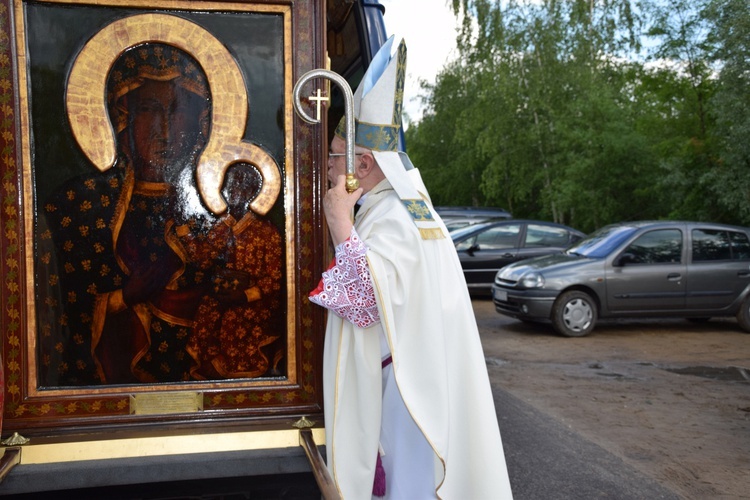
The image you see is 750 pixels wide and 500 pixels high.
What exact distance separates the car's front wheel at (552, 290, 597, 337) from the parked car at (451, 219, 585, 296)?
317 centimetres

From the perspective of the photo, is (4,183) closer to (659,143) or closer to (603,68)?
(659,143)

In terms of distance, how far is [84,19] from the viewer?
3.08 m

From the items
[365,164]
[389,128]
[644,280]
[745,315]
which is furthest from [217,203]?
[745,315]

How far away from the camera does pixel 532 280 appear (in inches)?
398

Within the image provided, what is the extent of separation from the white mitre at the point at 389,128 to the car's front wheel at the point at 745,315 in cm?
899

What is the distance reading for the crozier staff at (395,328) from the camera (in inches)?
103

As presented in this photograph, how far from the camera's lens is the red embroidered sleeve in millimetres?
2555

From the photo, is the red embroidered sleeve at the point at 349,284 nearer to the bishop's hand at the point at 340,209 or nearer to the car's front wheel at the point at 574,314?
the bishop's hand at the point at 340,209

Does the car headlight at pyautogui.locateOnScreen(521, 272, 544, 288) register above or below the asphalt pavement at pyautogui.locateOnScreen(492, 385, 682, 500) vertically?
above

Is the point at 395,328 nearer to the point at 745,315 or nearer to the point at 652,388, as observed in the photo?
the point at 652,388

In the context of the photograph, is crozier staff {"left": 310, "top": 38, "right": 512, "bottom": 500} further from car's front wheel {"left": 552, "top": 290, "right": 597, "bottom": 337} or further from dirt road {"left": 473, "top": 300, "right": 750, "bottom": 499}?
car's front wheel {"left": 552, "top": 290, "right": 597, "bottom": 337}

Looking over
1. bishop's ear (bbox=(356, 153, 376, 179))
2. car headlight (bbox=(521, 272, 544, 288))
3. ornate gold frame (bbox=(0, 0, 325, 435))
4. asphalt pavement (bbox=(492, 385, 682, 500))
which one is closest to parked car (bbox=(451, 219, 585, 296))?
car headlight (bbox=(521, 272, 544, 288))

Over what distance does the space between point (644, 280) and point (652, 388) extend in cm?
297

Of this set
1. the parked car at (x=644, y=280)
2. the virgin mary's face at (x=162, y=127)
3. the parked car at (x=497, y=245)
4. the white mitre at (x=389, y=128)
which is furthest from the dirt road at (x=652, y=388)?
the virgin mary's face at (x=162, y=127)
